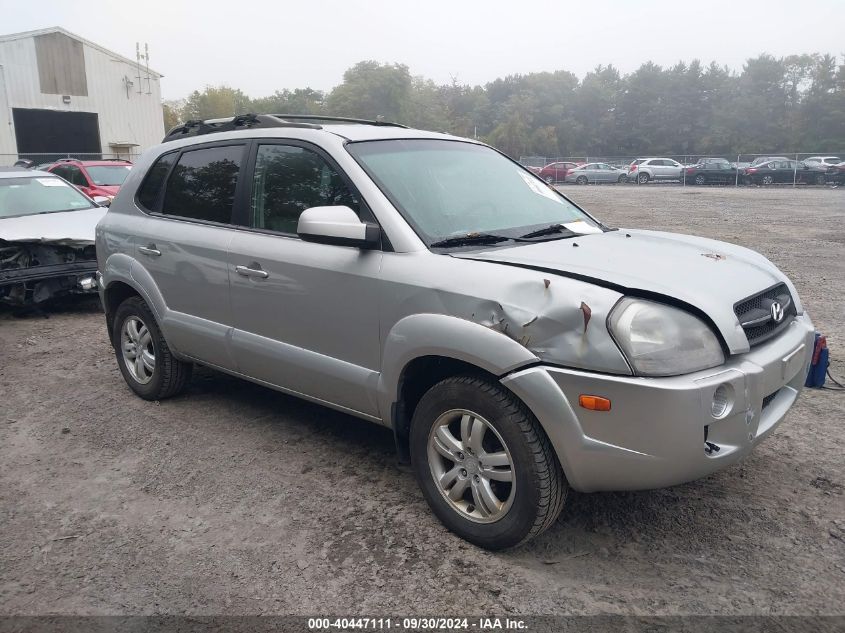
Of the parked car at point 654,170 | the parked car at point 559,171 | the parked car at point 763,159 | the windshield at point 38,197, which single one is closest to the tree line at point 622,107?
the parked car at point 559,171

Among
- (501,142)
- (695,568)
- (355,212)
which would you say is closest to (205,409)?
Result: (355,212)

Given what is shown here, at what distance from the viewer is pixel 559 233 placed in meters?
3.72

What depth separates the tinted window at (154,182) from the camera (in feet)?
16.0

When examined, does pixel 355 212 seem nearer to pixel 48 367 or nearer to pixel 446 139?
pixel 446 139

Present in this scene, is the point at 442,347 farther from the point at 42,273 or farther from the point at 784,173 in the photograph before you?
the point at 784,173

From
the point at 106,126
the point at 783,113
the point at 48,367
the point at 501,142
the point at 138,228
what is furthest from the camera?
the point at 501,142

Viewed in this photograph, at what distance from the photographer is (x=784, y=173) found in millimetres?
34438

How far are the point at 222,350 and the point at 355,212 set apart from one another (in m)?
1.34

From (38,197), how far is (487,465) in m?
8.27

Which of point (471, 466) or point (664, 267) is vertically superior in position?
point (664, 267)

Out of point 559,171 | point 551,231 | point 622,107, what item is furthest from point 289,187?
point 622,107

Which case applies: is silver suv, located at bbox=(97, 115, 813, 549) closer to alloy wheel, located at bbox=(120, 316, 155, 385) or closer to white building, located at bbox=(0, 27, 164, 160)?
alloy wheel, located at bbox=(120, 316, 155, 385)

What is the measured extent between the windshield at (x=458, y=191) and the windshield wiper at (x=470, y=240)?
29 millimetres

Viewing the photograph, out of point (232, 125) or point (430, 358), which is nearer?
point (430, 358)
